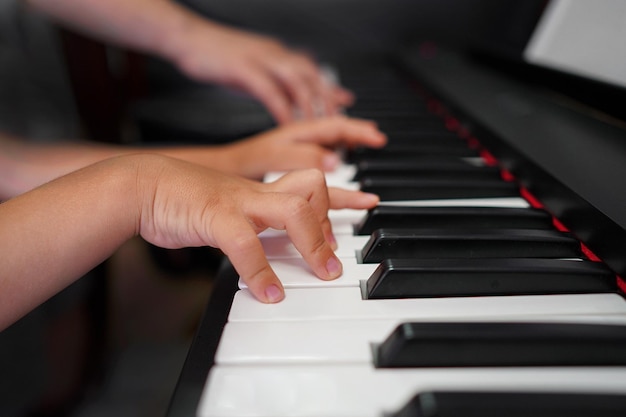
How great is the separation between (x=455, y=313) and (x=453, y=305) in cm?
1

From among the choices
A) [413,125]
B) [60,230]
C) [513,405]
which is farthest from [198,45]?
[513,405]

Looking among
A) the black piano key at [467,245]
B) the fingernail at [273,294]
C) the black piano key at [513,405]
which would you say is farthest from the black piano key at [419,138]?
the black piano key at [513,405]

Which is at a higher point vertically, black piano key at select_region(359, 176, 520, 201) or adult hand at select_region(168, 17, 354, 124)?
black piano key at select_region(359, 176, 520, 201)

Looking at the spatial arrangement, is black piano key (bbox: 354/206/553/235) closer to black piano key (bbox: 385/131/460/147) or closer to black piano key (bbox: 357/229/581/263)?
black piano key (bbox: 357/229/581/263)

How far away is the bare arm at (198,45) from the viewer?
46.4 inches

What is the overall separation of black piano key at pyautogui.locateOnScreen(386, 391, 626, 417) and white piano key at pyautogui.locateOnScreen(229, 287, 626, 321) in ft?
0.36

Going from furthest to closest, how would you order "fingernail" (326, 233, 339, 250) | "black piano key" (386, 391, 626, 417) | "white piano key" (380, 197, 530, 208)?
"white piano key" (380, 197, 530, 208) < "fingernail" (326, 233, 339, 250) < "black piano key" (386, 391, 626, 417)

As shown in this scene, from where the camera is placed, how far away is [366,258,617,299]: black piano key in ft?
1.64

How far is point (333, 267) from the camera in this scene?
536 millimetres

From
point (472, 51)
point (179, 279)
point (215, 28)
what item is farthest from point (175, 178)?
point (472, 51)

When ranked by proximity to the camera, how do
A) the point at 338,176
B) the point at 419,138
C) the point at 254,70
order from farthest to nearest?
the point at 254,70, the point at 419,138, the point at 338,176

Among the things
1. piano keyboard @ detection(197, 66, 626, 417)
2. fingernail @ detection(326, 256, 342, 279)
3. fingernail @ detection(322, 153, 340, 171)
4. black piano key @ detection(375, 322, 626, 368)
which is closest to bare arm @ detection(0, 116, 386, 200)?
fingernail @ detection(322, 153, 340, 171)

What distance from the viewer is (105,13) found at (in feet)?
4.00

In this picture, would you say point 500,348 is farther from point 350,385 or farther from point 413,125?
point 413,125
